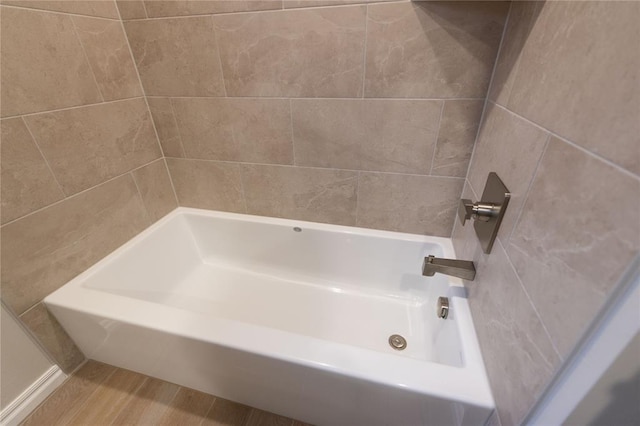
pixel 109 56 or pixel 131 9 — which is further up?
pixel 131 9

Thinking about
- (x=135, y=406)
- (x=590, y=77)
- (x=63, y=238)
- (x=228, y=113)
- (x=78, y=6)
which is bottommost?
(x=135, y=406)

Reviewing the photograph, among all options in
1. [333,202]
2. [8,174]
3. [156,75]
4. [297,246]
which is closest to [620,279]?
[333,202]

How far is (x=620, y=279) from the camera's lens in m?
0.33

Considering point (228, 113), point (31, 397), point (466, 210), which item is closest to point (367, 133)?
point (466, 210)

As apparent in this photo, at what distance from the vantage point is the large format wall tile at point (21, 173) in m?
0.82

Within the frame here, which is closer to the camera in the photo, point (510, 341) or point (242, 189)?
point (510, 341)

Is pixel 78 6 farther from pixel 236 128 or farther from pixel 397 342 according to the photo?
pixel 397 342

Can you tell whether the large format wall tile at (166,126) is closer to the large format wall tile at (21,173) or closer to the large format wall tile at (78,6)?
the large format wall tile at (78,6)

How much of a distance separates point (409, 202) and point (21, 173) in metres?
1.41

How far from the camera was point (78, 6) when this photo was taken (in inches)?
38.0

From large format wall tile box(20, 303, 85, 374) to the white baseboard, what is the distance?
0.11 feet

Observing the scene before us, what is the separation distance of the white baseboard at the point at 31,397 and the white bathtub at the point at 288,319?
154 mm

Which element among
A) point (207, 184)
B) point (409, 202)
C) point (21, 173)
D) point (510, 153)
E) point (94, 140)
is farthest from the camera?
point (207, 184)

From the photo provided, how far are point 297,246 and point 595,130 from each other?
3.83 feet
